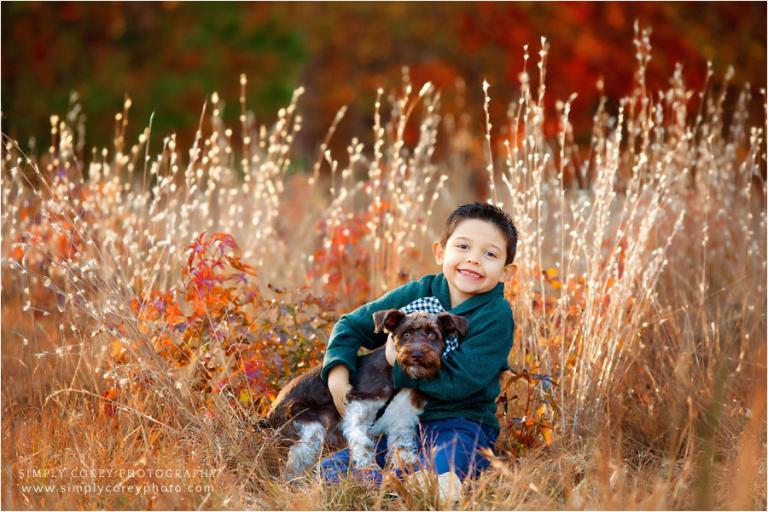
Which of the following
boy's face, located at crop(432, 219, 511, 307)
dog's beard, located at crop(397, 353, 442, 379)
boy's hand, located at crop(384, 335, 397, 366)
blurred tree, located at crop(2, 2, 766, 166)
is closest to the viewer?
dog's beard, located at crop(397, 353, 442, 379)

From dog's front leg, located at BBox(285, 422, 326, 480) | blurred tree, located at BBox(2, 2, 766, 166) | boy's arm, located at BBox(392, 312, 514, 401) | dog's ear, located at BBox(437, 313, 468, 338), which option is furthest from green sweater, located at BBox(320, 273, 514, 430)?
blurred tree, located at BBox(2, 2, 766, 166)

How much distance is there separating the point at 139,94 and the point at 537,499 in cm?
1439

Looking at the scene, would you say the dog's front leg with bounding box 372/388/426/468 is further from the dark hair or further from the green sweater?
the dark hair

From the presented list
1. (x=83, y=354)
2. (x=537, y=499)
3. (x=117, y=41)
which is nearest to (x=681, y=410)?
(x=537, y=499)

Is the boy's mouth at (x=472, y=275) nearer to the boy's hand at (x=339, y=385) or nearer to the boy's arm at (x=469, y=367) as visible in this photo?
the boy's arm at (x=469, y=367)

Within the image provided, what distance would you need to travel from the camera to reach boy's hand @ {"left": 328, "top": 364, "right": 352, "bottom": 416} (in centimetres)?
368

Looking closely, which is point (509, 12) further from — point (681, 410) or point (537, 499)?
point (537, 499)

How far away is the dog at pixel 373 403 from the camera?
3.48m

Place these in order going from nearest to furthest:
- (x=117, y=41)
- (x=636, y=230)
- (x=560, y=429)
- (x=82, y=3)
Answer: (x=560, y=429)
(x=636, y=230)
(x=82, y=3)
(x=117, y=41)

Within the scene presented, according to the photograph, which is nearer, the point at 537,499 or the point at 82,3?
the point at 537,499

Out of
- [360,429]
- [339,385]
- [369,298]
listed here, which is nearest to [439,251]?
[339,385]

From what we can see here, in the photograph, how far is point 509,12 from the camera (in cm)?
1330

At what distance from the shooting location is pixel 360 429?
3582 mm

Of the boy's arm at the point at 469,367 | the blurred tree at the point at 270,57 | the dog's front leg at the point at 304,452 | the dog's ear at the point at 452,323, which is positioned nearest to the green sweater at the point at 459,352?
the boy's arm at the point at 469,367
